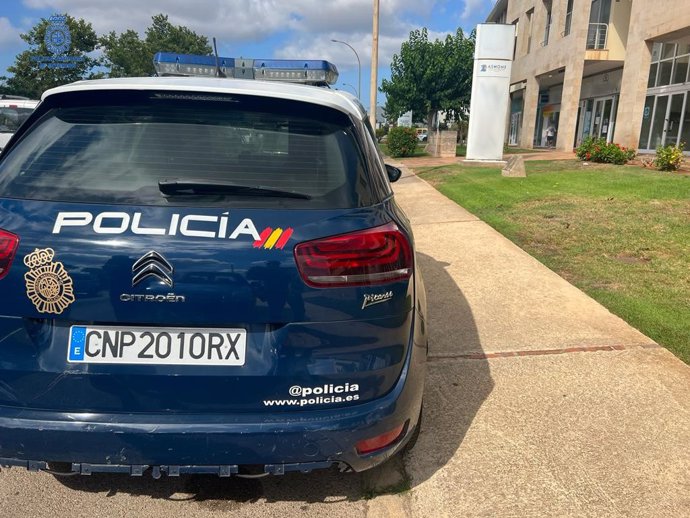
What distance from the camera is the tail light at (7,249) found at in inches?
72.5

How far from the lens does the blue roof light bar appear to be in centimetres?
522

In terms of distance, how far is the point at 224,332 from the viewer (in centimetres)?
189

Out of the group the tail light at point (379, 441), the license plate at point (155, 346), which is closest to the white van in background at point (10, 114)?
the license plate at point (155, 346)

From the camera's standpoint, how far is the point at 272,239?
1887 millimetres

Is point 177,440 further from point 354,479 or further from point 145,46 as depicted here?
point 145,46

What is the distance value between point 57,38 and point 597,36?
43.3 m

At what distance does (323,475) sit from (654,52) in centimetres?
2078

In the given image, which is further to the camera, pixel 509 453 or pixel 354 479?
pixel 509 453

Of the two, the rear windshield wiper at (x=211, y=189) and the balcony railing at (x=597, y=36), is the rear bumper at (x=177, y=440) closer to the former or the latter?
the rear windshield wiper at (x=211, y=189)

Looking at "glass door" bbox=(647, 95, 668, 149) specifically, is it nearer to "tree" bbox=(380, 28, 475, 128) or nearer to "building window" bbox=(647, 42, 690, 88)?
"building window" bbox=(647, 42, 690, 88)

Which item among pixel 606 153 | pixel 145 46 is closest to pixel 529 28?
pixel 606 153

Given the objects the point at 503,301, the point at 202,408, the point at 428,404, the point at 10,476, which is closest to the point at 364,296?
the point at 202,408

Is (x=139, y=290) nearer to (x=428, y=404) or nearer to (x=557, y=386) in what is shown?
(x=428, y=404)

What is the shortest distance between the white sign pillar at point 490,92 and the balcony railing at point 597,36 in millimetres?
8373
